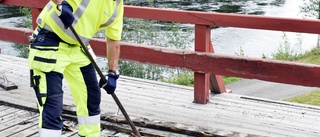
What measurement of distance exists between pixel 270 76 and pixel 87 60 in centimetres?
187

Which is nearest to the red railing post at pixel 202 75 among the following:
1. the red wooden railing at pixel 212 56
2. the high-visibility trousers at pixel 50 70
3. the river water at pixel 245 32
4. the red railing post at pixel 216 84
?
the red wooden railing at pixel 212 56

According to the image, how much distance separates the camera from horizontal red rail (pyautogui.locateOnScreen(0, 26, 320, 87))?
508cm

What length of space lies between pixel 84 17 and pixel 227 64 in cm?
193

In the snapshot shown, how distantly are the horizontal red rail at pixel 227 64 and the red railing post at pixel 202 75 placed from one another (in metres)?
0.08

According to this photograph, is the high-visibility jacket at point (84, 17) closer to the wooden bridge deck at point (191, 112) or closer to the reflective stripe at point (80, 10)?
the reflective stripe at point (80, 10)

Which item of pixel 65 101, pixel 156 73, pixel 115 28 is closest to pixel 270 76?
pixel 115 28

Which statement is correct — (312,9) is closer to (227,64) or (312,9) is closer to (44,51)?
(227,64)

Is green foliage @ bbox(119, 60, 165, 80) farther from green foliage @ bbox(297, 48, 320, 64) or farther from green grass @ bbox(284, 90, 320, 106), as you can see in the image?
green foliage @ bbox(297, 48, 320, 64)

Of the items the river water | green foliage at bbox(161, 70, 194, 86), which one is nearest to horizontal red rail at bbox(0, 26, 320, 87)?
green foliage at bbox(161, 70, 194, 86)

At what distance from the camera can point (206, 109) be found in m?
5.65

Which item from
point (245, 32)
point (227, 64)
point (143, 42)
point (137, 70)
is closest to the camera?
point (227, 64)

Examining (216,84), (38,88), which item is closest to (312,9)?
(216,84)

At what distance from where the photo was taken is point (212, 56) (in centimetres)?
550

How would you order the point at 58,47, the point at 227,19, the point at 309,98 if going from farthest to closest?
1. the point at 309,98
2. the point at 227,19
3. the point at 58,47
